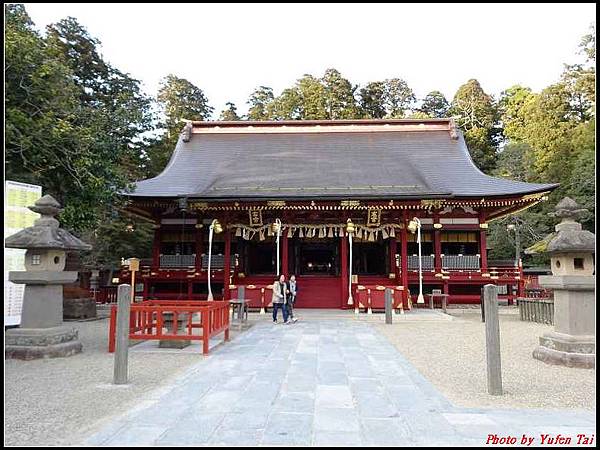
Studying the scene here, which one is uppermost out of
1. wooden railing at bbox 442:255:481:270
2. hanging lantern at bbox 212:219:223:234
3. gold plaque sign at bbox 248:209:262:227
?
gold plaque sign at bbox 248:209:262:227

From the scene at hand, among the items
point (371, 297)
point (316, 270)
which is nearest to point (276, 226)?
point (371, 297)

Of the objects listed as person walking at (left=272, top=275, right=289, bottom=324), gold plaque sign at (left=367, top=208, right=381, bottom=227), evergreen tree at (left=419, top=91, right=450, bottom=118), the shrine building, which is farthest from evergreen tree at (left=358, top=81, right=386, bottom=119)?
person walking at (left=272, top=275, right=289, bottom=324)

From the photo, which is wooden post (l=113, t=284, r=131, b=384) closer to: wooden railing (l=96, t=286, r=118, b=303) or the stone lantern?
the stone lantern

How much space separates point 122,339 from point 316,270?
14439 millimetres

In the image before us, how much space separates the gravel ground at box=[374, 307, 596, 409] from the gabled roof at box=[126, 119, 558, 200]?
20.9 ft

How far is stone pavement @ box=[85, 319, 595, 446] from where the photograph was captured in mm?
3420

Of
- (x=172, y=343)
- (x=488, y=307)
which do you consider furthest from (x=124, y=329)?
(x=488, y=307)

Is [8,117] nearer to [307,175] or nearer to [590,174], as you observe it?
[307,175]

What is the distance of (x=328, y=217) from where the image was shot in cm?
1634

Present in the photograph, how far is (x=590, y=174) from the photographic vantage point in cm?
2309

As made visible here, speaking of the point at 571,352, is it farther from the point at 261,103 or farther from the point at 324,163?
the point at 261,103

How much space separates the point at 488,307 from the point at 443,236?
1347cm

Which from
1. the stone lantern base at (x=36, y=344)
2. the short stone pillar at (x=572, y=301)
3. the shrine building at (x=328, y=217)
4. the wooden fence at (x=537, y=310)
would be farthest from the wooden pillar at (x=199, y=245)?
the short stone pillar at (x=572, y=301)

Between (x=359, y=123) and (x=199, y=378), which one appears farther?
(x=359, y=123)
